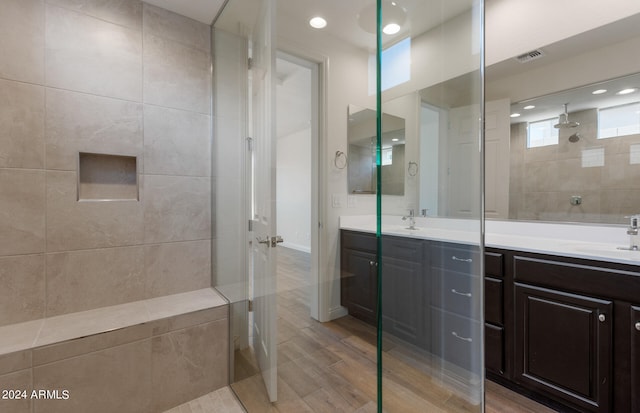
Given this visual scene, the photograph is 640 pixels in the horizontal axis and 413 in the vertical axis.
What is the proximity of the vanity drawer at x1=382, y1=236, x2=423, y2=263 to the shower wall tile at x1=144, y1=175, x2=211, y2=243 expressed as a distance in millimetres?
1361

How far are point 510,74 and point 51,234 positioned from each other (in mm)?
3331

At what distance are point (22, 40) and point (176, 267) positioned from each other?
156 centimetres

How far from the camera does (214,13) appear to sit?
1.87 meters

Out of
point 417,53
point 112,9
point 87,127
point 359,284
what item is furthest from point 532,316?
point 112,9

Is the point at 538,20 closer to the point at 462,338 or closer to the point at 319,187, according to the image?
the point at 319,187

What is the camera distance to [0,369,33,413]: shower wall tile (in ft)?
3.89

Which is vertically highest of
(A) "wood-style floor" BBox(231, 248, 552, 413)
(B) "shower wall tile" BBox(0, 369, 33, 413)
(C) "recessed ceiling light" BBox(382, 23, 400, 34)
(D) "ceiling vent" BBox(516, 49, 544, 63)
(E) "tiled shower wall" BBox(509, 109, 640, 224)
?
(D) "ceiling vent" BBox(516, 49, 544, 63)

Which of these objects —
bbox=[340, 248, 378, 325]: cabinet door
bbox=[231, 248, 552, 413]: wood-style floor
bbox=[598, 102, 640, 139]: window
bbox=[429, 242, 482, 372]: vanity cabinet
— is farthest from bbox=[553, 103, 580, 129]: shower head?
bbox=[231, 248, 552, 413]: wood-style floor

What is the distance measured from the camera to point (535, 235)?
6.31ft

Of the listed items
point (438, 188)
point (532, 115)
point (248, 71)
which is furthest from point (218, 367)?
point (532, 115)

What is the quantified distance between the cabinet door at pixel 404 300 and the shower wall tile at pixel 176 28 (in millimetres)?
2136

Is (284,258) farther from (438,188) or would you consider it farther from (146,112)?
(146,112)

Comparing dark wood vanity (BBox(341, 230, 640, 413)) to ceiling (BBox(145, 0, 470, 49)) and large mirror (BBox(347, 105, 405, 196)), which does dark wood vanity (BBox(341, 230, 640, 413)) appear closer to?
large mirror (BBox(347, 105, 405, 196))

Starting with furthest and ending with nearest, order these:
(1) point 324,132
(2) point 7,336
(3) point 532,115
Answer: (1) point 324,132, (3) point 532,115, (2) point 7,336
